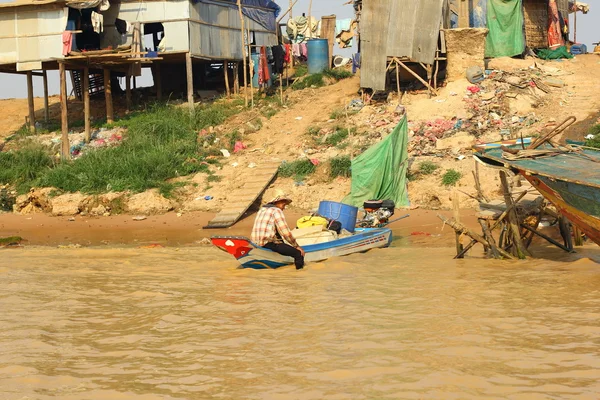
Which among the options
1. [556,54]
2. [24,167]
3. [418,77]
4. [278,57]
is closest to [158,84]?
[278,57]

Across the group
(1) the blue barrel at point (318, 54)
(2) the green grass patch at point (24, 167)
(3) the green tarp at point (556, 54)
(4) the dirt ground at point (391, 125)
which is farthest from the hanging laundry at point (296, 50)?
(2) the green grass patch at point (24, 167)

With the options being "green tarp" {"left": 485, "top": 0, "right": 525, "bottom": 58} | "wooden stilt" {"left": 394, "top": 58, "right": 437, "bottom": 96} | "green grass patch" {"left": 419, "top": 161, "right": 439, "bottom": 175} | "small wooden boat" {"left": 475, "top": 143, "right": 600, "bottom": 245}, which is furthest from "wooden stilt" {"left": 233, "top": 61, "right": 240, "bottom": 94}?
"small wooden boat" {"left": 475, "top": 143, "right": 600, "bottom": 245}

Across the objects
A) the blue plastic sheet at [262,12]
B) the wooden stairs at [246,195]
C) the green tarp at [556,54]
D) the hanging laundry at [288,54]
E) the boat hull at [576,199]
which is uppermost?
the blue plastic sheet at [262,12]

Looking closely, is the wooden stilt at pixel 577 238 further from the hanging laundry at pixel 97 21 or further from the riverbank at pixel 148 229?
the hanging laundry at pixel 97 21

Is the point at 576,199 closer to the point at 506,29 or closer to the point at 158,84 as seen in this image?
the point at 506,29

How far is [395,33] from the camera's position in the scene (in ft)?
69.5

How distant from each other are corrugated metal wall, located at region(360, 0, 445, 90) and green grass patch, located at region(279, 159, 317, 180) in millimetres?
4321

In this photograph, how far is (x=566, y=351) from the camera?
20.9 ft

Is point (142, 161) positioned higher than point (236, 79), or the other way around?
point (236, 79)

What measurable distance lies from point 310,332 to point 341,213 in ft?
18.3

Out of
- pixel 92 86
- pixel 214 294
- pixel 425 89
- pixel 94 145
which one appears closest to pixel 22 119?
pixel 92 86

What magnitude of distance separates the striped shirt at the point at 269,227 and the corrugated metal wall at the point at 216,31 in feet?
42.7

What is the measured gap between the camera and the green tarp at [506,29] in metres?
22.3

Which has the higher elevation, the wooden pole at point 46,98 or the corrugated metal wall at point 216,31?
the corrugated metal wall at point 216,31
